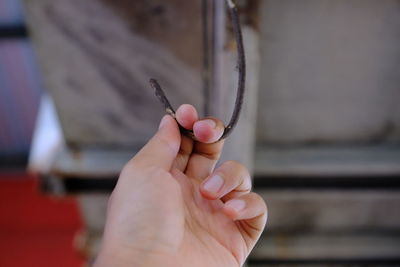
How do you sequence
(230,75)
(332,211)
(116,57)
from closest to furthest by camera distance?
(230,75) < (116,57) < (332,211)

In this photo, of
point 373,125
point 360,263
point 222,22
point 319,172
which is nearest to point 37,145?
point 222,22

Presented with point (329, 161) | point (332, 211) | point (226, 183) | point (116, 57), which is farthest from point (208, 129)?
point (332, 211)

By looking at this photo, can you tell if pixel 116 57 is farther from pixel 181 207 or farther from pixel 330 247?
pixel 330 247

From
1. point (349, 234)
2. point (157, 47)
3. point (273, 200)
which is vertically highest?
point (157, 47)

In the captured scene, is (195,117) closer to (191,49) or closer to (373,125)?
(191,49)

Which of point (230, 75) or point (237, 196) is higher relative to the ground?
point (230, 75)

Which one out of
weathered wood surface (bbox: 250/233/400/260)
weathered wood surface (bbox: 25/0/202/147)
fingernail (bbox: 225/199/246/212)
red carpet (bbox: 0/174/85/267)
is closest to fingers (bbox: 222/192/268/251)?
fingernail (bbox: 225/199/246/212)

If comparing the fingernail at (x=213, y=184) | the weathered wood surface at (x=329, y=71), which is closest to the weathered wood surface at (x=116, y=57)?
the weathered wood surface at (x=329, y=71)
